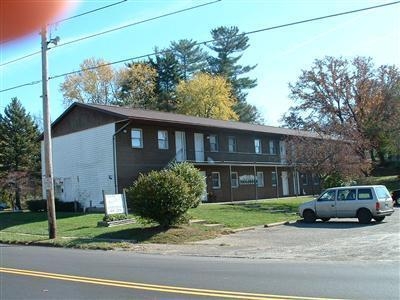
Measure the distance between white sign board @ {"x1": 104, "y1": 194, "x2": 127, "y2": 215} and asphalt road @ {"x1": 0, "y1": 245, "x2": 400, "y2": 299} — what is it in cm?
1086

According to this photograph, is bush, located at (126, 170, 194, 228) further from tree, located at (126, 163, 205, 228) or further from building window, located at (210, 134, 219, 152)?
building window, located at (210, 134, 219, 152)

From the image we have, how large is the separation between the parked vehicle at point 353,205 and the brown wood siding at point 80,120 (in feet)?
50.9

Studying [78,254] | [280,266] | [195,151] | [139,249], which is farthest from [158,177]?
[195,151]

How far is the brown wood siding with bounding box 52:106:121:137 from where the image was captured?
36469 mm

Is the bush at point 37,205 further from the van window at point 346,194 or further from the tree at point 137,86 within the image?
the tree at point 137,86

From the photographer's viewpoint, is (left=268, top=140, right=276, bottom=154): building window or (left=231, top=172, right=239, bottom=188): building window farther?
(left=268, top=140, right=276, bottom=154): building window

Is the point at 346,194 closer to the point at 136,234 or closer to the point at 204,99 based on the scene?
the point at 136,234

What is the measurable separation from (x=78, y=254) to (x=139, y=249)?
2242 millimetres

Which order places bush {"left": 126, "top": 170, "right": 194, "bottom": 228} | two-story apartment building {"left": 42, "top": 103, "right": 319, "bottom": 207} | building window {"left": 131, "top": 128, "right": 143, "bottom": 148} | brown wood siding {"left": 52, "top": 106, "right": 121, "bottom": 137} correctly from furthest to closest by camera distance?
brown wood siding {"left": 52, "top": 106, "right": 121, "bottom": 137}, building window {"left": 131, "top": 128, "right": 143, "bottom": 148}, two-story apartment building {"left": 42, "top": 103, "right": 319, "bottom": 207}, bush {"left": 126, "top": 170, "right": 194, "bottom": 228}

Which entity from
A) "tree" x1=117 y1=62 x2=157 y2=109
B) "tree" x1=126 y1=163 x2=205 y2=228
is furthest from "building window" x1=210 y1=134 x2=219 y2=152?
"tree" x1=117 y1=62 x2=157 y2=109

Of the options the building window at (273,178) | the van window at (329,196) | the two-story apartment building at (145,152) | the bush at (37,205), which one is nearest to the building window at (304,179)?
the building window at (273,178)

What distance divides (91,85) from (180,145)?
3373 centimetres

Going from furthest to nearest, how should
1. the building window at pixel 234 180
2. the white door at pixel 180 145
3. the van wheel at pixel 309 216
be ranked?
1. the building window at pixel 234 180
2. the white door at pixel 180 145
3. the van wheel at pixel 309 216

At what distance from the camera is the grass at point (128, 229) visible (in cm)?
2019
